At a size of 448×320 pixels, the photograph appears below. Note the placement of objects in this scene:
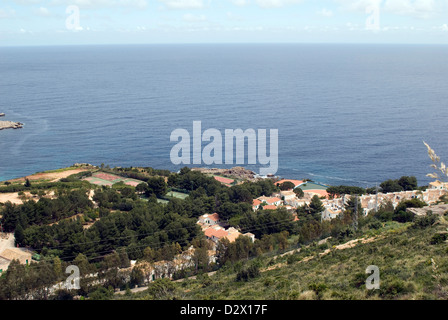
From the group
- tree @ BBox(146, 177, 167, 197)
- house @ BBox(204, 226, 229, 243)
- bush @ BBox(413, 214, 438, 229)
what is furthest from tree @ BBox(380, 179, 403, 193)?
tree @ BBox(146, 177, 167, 197)

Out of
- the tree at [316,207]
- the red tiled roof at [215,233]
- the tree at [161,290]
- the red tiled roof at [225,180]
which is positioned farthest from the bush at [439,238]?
the red tiled roof at [225,180]

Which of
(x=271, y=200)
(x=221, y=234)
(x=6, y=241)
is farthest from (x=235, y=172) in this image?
(x=6, y=241)

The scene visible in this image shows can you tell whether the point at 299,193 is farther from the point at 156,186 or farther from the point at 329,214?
the point at 156,186

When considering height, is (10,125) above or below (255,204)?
above

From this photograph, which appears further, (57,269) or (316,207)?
(316,207)

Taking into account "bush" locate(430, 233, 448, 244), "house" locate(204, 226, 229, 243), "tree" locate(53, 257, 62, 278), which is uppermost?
"bush" locate(430, 233, 448, 244)

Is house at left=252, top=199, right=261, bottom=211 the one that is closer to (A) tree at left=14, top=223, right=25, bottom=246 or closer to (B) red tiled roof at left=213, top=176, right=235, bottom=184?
(B) red tiled roof at left=213, top=176, right=235, bottom=184

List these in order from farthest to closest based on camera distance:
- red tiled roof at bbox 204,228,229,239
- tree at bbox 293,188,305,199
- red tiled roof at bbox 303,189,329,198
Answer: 1. red tiled roof at bbox 303,189,329,198
2. tree at bbox 293,188,305,199
3. red tiled roof at bbox 204,228,229,239

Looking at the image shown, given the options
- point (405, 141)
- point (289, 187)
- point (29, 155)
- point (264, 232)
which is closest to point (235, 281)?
point (264, 232)
